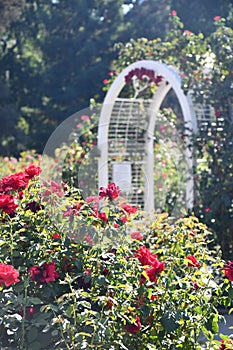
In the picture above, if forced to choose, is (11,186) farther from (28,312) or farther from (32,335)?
(32,335)

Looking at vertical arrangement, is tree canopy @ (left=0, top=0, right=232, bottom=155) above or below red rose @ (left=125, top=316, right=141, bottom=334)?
above

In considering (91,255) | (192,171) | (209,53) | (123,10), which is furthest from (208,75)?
(123,10)

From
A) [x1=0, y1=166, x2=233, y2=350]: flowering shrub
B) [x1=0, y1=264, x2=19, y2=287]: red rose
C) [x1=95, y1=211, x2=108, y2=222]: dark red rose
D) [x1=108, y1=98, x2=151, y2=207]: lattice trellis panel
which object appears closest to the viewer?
[x1=0, y1=264, x2=19, y2=287]: red rose

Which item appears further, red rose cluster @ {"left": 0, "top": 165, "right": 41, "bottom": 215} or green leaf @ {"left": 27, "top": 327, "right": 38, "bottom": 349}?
red rose cluster @ {"left": 0, "top": 165, "right": 41, "bottom": 215}

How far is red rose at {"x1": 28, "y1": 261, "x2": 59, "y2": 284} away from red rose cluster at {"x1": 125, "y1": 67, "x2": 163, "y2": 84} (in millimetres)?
3879

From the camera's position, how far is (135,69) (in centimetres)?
628

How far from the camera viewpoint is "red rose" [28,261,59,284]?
8.14 feet

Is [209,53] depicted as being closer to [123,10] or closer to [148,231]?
[148,231]

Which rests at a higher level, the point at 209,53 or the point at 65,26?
the point at 65,26

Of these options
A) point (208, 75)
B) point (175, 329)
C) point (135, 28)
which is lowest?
point (175, 329)

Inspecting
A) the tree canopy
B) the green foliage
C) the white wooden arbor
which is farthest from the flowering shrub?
the tree canopy

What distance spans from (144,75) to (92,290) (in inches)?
158

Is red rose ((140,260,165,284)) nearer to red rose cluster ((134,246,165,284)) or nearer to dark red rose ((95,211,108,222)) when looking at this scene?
red rose cluster ((134,246,165,284))

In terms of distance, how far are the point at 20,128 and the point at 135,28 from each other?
3.83 meters
